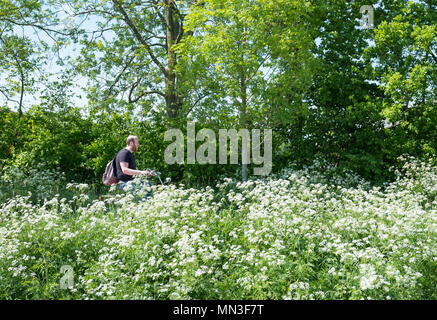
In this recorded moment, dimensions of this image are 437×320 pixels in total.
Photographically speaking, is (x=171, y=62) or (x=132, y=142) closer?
(x=132, y=142)

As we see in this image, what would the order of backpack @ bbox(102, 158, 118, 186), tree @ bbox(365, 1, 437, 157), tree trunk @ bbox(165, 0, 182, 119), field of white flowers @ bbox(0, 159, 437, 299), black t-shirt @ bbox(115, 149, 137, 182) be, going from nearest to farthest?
field of white flowers @ bbox(0, 159, 437, 299) → black t-shirt @ bbox(115, 149, 137, 182) → backpack @ bbox(102, 158, 118, 186) → tree @ bbox(365, 1, 437, 157) → tree trunk @ bbox(165, 0, 182, 119)

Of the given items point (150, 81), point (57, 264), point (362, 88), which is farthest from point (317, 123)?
point (57, 264)

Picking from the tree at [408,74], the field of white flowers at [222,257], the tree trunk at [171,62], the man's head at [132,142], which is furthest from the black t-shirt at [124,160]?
the tree at [408,74]

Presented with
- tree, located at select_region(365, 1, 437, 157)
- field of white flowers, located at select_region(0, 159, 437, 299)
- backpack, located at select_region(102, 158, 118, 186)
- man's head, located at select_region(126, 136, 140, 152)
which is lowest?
field of white flowers, located at select_region(0, 159, 437, 299)

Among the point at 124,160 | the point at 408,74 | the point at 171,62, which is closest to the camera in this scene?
the point at 124,160

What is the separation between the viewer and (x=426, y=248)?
4.67 metres

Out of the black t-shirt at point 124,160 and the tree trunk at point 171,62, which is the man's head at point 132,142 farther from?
the tree trunk at point 171,62

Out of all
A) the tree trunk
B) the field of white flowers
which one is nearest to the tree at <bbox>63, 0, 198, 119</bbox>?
the tree trunk

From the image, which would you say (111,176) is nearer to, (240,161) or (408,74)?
(240,161)

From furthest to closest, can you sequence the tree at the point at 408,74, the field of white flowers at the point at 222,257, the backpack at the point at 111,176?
the tree at the point at 408,74
the backpack at the point at 111,176
the field of white flowers at the point at 222,257

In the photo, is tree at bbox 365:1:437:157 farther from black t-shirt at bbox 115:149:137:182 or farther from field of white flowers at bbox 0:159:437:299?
black t-shirt at bbox 115:149:137:182

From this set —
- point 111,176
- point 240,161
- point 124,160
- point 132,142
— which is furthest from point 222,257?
point 240,161
